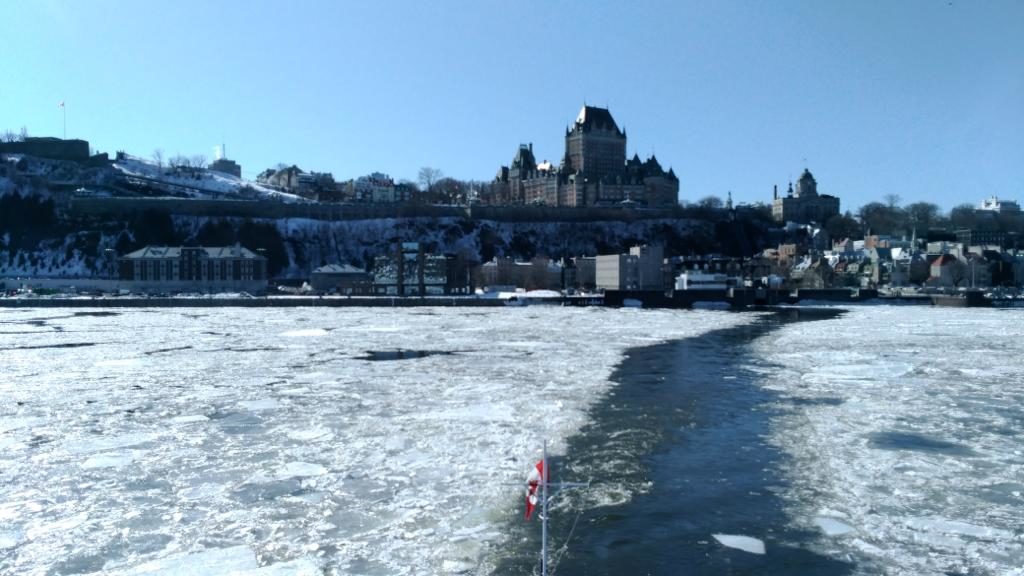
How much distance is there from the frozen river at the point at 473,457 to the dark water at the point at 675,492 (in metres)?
0.05

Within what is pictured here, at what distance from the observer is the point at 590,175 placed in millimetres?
129250

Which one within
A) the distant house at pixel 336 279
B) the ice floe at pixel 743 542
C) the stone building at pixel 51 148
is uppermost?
the stone building at pixel 51 148

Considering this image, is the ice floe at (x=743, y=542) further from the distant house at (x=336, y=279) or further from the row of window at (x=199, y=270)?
Answer: the row of window at (x=199, y=270)

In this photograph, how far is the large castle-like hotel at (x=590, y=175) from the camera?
126m

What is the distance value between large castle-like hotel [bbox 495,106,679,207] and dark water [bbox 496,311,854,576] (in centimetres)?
10879

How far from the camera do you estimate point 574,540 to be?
875cm

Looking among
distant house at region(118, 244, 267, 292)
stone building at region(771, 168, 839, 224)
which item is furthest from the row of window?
stone building at region(771, 168, 839, 224)

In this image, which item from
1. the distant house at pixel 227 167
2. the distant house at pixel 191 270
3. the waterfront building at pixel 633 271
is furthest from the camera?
the distant house at pixel 227 167

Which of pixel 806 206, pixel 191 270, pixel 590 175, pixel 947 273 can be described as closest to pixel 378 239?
pixel 191 270

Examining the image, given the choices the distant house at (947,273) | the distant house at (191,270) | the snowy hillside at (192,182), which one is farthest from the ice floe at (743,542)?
the snowy hillside at (192,182)

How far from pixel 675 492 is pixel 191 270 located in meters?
77.0

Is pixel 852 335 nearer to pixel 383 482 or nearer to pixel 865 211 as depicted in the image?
pixel 383 482

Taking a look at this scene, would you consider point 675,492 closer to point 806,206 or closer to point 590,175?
point 590,175

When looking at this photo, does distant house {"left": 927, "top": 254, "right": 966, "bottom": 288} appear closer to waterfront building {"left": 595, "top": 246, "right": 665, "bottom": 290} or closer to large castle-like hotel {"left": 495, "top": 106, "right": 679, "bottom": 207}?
waterfront building {"left": 595, "top": 246, "right": 665, "bottom": 290}
